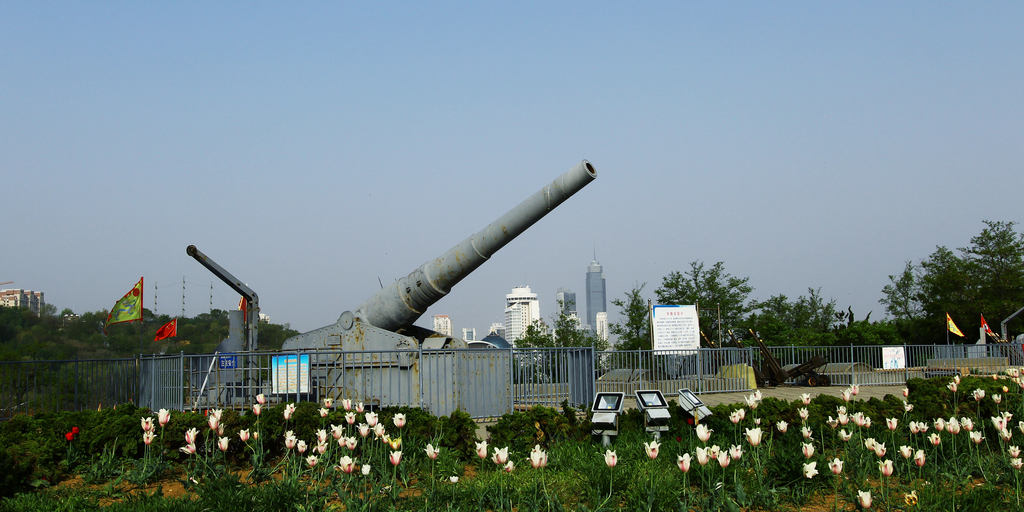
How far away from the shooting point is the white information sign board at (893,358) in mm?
19984

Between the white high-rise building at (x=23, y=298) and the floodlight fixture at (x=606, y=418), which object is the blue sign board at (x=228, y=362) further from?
the white high-rise building at (x=23, y=298)

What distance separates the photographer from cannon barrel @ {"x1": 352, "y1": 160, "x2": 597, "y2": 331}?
36.9 feet

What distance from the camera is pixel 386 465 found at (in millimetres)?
6078

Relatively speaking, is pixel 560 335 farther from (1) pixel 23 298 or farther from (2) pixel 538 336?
(1) pixel 23 298

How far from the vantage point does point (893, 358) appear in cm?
2012

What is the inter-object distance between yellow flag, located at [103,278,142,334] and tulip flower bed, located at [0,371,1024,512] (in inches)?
395

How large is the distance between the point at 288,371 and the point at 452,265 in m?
3.10

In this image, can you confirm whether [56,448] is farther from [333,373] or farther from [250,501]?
[333,373]

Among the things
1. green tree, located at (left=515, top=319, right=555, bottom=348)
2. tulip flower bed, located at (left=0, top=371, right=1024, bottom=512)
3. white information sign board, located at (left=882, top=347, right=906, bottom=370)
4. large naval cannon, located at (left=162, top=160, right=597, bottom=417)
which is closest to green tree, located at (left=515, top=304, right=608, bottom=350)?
green tree, located at (left=515, top=319, right=555, bottom=348)

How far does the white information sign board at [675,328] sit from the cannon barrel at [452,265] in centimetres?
761

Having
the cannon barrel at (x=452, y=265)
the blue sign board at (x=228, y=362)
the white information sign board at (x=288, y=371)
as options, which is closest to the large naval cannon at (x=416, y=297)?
the cannon barrel at (x=452, y=265)

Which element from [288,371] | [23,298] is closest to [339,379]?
[288,371]

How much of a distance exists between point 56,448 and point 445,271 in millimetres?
6266

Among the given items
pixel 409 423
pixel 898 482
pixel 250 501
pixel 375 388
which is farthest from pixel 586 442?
pixel 375 388
